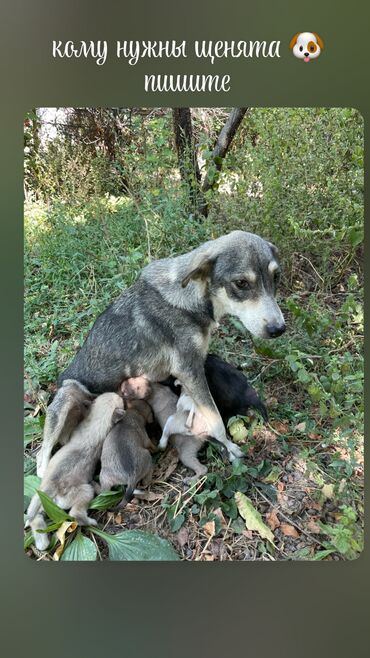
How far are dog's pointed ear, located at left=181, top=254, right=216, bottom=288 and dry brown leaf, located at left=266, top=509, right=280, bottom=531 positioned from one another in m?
1.39

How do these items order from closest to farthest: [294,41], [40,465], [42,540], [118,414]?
[294,41] < [42,540] < [40,465] < [118,414]

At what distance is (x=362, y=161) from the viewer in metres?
2.80

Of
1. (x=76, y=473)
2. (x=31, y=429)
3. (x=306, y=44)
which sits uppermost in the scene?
(x=306, y=44)

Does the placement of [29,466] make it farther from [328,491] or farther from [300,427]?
[328,491]

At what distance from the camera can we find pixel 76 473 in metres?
2.85

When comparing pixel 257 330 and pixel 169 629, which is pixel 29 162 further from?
pixel 169 629

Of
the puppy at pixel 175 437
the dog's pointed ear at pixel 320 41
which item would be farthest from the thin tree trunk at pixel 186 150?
the puppy at pixel 175 437

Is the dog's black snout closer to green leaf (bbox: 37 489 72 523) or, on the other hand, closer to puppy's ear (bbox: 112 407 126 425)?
puppy's ear (bbox: 112 407 126 425)

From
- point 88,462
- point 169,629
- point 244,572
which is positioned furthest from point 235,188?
point 169,629

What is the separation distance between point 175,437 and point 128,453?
13.8 inches

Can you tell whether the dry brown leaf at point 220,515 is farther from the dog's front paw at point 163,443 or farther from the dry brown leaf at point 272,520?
the dog's front paw at point 163,443

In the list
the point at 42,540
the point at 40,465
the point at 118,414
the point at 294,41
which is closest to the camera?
Result: the point at 294,41

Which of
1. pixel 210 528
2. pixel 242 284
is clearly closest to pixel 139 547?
pixel 210 528

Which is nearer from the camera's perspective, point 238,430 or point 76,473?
point 76,473
